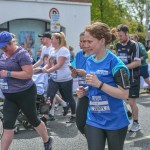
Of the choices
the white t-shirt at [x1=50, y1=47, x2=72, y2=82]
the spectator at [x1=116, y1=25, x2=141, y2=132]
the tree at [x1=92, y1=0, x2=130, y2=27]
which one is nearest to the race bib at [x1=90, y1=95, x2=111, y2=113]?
the spectator at [x1=116, y1=25, x2=141, y2=132]

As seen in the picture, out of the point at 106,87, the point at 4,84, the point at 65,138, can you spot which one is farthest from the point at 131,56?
the point at 106,87

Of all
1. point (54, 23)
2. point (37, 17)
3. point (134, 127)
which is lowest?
point (134, 127)

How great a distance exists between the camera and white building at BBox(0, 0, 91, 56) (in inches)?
732

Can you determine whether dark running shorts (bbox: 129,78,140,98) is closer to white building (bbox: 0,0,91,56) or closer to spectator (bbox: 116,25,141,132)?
spectator (bbox: 116,25,141,132)

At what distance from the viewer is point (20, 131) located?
7.26m

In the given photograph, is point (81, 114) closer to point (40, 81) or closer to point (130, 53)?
point (130, 53)

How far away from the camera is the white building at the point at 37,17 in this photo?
732 inches

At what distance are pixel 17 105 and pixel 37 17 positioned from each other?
14824 millimetres

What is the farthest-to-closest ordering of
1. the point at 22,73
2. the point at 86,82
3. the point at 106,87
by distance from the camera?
the point at 22,73, the point at 86,82, the point at 106,87

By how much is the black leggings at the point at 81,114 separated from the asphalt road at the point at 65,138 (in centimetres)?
113

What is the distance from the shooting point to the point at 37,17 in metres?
19.6

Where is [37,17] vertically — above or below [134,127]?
above

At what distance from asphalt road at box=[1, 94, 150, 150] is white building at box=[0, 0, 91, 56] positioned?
10484 mm

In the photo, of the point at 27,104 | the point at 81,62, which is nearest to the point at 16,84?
the point at 27,104
